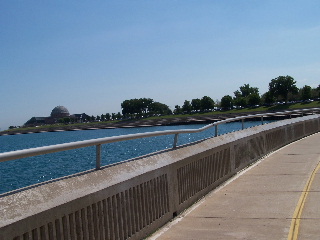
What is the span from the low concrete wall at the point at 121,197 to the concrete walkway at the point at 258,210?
0.29 m

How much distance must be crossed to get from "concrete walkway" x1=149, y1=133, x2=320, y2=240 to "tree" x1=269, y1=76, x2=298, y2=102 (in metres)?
135

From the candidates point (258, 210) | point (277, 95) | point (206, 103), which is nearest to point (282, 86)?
point (277, 95)

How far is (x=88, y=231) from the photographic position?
5.06 m

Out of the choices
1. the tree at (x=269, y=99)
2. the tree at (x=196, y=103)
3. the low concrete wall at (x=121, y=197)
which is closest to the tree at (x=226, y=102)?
the tree at (x=196, y=103)

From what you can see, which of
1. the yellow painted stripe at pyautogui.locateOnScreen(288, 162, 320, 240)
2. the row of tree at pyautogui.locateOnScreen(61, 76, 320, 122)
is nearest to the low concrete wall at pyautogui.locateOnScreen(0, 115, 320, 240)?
the yellow painted stripe at pyautogui.locateOnScreen(288, 162, 320, 240)

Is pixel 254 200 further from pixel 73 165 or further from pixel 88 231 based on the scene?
pixel 88 231

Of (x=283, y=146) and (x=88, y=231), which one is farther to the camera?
(x=283, y=146)

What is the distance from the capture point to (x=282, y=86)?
143 metres

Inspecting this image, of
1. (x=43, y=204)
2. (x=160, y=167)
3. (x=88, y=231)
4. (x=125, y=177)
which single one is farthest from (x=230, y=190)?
(x=43, y=204)

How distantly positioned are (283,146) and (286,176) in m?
7.14

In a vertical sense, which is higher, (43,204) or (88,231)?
(43,204)

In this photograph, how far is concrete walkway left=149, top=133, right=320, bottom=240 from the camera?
666 centimetres

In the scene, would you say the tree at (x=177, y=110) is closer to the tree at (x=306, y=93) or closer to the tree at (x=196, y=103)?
the tree at (x=196, y=103)

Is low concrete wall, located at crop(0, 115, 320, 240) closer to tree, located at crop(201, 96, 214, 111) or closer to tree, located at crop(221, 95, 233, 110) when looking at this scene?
tree, located at crop(221, 95, 233, 110)
